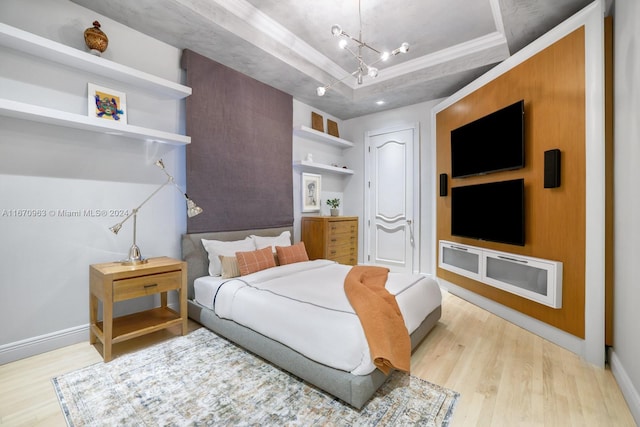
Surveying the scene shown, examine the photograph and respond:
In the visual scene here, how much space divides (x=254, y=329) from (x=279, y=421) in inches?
29.0

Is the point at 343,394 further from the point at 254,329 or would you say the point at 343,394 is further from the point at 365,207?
the point at 365,207

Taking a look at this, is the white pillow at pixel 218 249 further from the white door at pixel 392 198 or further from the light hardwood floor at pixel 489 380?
the white door at pixel 392 198

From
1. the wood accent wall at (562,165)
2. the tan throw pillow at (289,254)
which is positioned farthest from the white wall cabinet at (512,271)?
the tan throw pillow at (289,254)

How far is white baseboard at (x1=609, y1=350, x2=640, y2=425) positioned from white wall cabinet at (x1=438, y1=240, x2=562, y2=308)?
1.56 ft

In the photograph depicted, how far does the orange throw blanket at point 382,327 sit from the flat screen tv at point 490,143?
81.9 inches

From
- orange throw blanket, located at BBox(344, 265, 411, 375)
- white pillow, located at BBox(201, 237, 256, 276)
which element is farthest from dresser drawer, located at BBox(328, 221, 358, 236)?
orange throw blanket, located at BBox(344, 265, 411, 375)

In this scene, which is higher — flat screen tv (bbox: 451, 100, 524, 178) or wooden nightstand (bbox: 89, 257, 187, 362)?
flat screen tv (bbox: 451, 100, 524, 178)

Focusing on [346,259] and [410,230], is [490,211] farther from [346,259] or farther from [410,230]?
[346,259]

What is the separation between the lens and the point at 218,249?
9.78 ft

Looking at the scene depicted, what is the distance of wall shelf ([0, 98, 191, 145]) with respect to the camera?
6.38ft

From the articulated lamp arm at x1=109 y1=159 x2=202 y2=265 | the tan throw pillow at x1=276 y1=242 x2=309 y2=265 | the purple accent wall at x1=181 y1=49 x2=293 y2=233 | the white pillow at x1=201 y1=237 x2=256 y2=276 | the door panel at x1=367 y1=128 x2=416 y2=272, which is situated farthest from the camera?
the door panel at x1=367 y1=128 x2=416 y2=272

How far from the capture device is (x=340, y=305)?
1.95m

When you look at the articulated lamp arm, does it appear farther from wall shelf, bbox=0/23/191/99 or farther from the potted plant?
the potted plant

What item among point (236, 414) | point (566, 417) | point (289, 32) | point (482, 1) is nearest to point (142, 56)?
point (289, 32)
